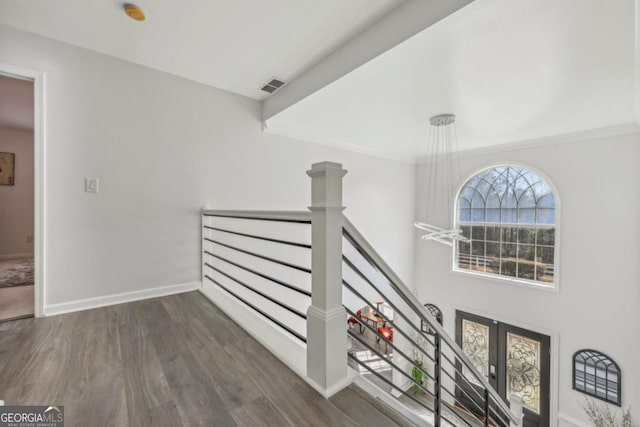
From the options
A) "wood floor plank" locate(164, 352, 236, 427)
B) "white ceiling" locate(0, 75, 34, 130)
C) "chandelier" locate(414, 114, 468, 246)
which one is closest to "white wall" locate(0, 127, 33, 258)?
"white ceiling" locate(0, 75, 34, 130)

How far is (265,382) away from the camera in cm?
126

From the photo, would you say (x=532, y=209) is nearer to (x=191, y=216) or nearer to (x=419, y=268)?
(x=419, y=268)

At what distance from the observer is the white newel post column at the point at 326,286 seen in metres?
1.17

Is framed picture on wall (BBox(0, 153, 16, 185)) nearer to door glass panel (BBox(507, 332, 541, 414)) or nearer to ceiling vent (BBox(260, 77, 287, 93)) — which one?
ceiling vent (BBox(260, 77, 287, 93))

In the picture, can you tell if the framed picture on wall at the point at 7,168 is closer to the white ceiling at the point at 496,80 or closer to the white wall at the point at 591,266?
the white ceiling at the point at 496,80

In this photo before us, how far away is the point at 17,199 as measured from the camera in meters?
4.41

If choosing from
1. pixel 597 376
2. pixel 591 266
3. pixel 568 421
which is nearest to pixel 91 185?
pixel 591 266

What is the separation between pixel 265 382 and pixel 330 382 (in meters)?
0.31

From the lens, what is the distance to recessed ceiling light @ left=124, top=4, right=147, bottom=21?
71.4 inches

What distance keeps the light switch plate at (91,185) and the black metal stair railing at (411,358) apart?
2.15 m

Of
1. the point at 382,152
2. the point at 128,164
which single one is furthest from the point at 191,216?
the point at 382,152

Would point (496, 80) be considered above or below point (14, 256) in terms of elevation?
above

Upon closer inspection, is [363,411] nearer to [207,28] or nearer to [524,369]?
[207,28]

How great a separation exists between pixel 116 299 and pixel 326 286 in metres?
2.16
